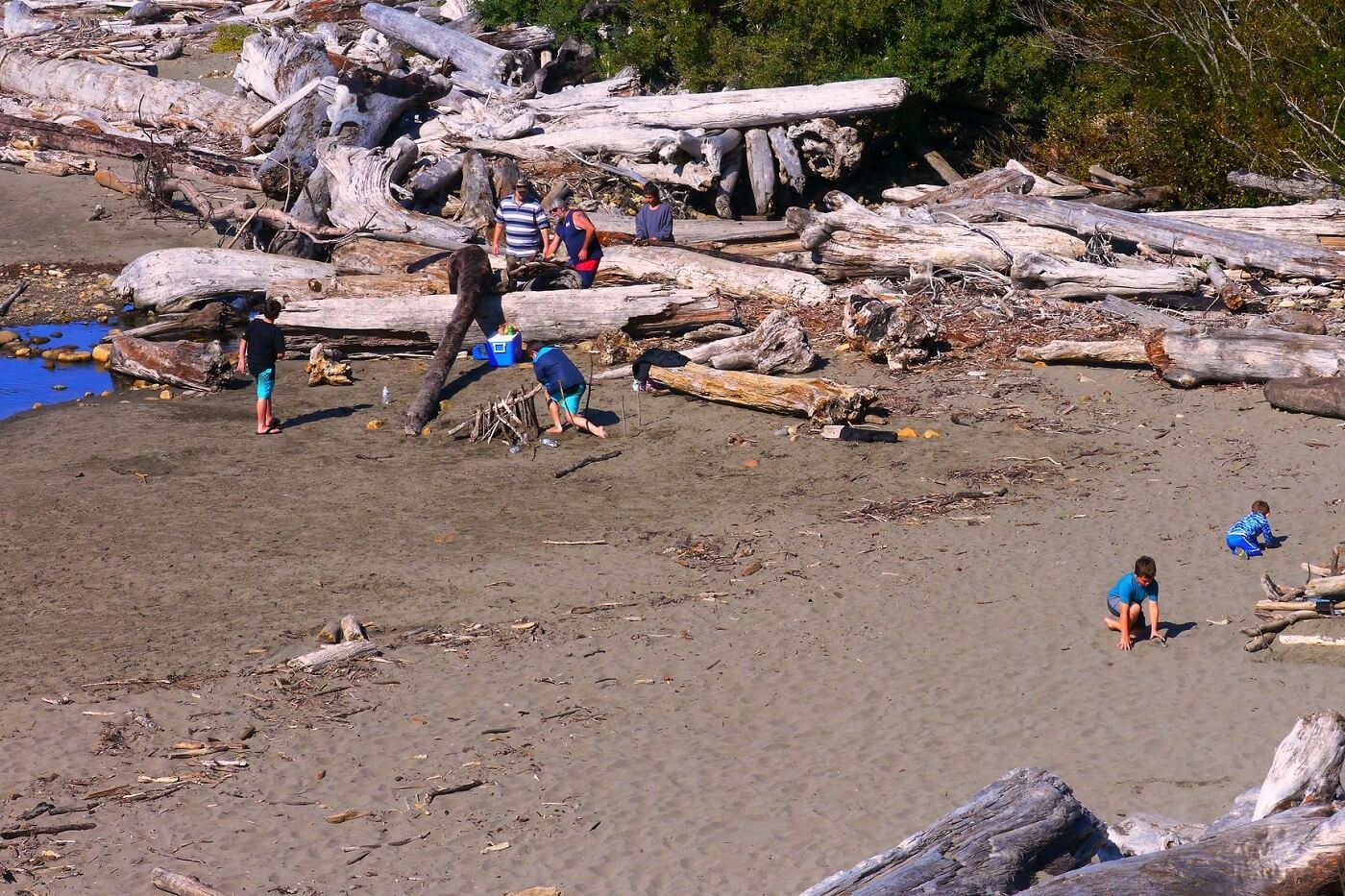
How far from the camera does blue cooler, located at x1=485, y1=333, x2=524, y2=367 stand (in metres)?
15.5

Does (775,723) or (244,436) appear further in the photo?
(244,436)

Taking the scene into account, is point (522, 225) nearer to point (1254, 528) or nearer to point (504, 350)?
point (504, 350)

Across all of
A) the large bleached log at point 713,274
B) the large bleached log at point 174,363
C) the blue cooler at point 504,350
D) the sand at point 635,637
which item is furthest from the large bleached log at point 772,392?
the large bleached log at point 174,363

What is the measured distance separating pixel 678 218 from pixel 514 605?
474 inches

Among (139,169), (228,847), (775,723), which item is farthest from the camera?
(139,169)

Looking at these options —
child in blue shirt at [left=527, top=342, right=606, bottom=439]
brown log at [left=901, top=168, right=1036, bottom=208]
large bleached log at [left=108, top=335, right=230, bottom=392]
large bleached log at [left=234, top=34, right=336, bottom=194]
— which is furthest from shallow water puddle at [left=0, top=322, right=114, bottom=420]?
brown log at [left=901, top=168, right=1036, bottom=208]

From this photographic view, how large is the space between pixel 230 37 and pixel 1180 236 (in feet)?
72.6

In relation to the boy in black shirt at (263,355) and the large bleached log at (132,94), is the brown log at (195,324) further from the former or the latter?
the large bleached log at (132,94)

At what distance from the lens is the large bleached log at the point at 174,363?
601 inches

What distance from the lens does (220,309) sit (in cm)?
1730

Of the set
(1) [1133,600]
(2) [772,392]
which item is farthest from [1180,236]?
(1) [1133,600]

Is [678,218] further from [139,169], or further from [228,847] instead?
[228,847]

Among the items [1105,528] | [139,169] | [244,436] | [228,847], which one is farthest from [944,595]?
[139,169]

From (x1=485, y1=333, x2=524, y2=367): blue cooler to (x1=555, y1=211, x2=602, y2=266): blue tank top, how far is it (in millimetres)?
1426
